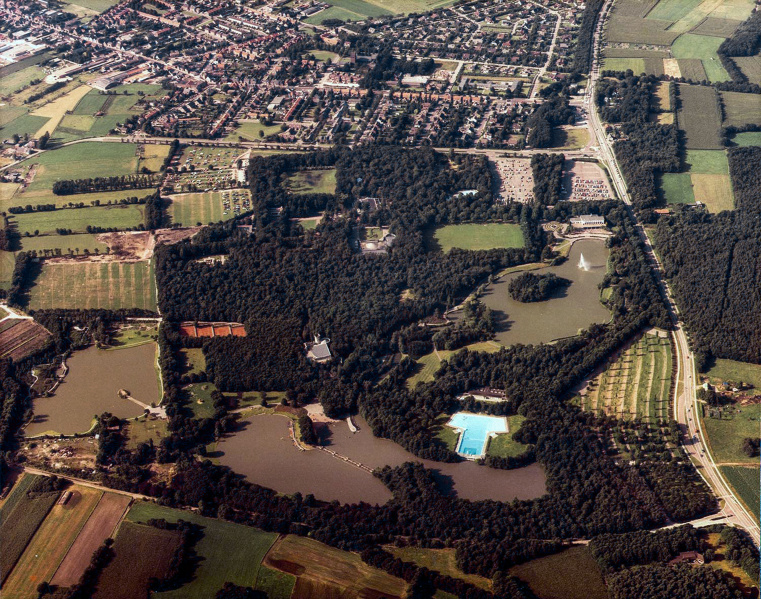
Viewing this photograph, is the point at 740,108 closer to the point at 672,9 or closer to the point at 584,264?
the point at 672,9

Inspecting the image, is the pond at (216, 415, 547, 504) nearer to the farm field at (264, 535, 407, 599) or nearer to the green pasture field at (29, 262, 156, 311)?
the farm field at (264, 535, 407, 599)

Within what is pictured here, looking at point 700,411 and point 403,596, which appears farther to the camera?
point 700,411

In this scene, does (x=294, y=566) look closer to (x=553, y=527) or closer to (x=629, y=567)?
(x=553, y=527)

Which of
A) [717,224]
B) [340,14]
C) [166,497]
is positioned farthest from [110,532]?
[340,14]

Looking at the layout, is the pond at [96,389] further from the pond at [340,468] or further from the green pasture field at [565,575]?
the green pasture field at [565,575]

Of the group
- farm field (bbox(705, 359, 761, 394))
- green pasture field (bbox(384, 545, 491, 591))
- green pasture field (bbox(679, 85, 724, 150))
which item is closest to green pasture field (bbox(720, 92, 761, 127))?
green pasture field (bbox(679, 85, 724, 150))

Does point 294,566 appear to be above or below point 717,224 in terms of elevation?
below

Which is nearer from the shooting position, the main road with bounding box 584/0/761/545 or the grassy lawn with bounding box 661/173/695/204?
the main road with bounding box 584/0/761/545
